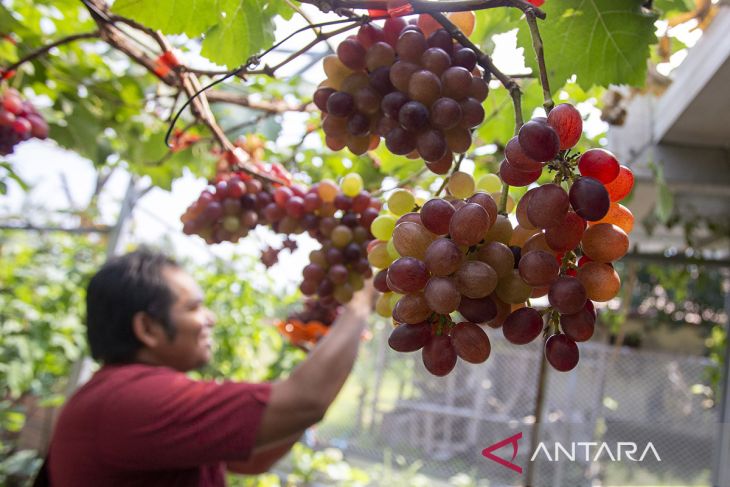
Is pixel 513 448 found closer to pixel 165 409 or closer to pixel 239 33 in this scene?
pixel 239 33

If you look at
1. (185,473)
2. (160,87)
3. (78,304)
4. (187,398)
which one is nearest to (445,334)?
(187,398)

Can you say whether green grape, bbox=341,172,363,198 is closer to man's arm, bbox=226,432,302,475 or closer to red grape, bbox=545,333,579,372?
red grape, bbox=545,333,579,372

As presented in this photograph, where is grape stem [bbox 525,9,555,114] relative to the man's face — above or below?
above

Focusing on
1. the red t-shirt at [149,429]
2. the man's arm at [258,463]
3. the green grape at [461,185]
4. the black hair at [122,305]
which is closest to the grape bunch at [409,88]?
the green grape at [461,185]

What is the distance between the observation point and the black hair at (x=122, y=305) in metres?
1.42

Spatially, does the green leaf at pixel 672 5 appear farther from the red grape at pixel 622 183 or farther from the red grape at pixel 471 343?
the red grape at pixel 471 343

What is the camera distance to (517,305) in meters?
0.40

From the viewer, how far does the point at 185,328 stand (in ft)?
4.76

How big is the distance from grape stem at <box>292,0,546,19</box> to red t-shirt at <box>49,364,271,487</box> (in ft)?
3.15

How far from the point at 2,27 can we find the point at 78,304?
Result: 217 centimetres

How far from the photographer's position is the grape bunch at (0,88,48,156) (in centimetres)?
110

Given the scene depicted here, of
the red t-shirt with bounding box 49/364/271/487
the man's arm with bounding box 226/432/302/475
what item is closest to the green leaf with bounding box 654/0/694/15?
the red t-shirt with bounding box 49/364/271/487

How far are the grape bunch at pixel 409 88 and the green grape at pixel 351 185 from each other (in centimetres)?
20

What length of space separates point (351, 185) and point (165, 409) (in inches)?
27.6
